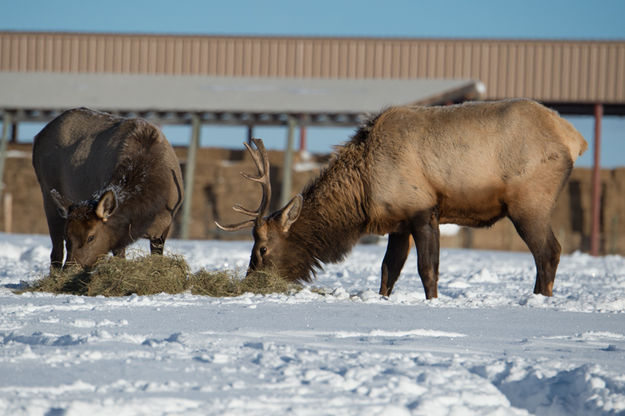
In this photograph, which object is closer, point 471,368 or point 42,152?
point 471,368

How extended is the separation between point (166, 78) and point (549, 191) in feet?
61.4

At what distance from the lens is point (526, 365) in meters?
3.70

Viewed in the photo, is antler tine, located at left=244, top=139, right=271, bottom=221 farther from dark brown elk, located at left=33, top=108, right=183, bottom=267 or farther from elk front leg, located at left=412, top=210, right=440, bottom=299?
elk front leg, located at left=412, top=210, right=440, bottom=299

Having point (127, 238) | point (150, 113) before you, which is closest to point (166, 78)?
point (150, 113)

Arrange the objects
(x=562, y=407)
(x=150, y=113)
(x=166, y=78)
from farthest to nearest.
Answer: (x=166, y=78)
(x=150, y=113)
(x=562, y=407)

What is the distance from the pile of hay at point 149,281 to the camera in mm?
6629

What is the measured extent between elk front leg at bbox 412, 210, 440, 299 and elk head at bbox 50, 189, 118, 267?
273 centimetres

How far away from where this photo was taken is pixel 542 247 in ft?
23.4

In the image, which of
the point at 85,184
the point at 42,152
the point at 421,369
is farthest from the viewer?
the point at 42,152

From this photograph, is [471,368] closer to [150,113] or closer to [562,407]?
[562,407]

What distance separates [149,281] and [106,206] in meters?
1.02

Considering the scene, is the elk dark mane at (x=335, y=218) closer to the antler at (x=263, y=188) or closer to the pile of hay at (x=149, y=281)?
the antler at (x=263, y=188)

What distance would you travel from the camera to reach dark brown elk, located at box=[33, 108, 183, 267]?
7254 millimetres

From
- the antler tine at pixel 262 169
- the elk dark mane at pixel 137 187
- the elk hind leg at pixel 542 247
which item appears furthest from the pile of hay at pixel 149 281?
the elk hind leg at pixel 542 247
